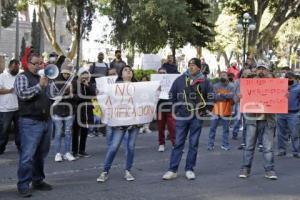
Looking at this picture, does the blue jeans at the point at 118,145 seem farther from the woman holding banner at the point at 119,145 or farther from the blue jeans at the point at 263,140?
the blue jeans at the point at 263,140

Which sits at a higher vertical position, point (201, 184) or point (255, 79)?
point (255, 79)

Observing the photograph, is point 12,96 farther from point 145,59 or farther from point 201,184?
point 145,59

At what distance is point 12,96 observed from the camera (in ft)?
38.6

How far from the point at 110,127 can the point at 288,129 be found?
5.04 meters

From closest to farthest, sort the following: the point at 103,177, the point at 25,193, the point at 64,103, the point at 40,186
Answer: the point at 25,193 < the point at 40,186 < the point at 103,177 < the point at 64,103

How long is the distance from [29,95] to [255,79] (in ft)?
13.6

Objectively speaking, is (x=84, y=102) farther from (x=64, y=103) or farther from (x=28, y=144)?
(x=28, y=144)

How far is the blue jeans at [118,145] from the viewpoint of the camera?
9002 millimetres

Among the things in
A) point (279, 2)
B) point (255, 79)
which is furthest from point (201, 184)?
point (279, 2)

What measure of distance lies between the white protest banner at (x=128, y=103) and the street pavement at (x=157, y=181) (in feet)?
3.16

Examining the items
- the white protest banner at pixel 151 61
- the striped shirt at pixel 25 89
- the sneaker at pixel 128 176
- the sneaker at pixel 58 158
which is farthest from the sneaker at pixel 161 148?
the white protest banner at pixel 151 61

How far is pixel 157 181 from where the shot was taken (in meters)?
9.12

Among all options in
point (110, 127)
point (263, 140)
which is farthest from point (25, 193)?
point (263, 140)

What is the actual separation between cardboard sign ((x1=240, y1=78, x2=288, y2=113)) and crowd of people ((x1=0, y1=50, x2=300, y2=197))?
15cm
